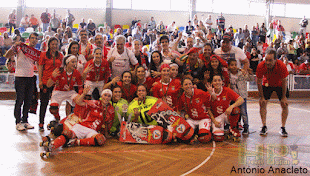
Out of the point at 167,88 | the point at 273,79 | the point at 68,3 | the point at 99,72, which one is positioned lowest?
the point at 167,88

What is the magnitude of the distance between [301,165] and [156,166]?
5.68ft

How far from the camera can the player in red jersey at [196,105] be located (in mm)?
4694

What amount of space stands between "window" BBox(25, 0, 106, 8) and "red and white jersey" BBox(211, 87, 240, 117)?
16.7m

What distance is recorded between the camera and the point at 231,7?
2212cm

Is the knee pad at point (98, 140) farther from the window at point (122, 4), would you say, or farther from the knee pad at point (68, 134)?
the window at point (122, 4)

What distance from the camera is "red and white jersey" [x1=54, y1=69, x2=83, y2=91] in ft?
16.5

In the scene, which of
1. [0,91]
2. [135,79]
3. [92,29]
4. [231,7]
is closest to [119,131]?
[135,79]

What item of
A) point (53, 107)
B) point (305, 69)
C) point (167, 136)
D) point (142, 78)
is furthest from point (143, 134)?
point (305, 69)

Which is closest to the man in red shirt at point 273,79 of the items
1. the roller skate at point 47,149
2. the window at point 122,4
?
the roller skate at point 47,149

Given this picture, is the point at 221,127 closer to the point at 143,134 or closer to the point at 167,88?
the point at 167,88

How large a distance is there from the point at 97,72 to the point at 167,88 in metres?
1.29

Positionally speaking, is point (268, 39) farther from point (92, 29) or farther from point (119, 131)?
point (119, 131)

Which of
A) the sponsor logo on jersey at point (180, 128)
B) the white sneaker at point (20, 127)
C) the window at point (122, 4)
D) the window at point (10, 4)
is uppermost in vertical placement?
the window at point (122, 4)

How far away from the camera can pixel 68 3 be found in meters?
19.5
